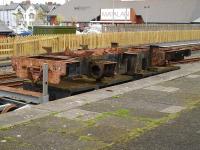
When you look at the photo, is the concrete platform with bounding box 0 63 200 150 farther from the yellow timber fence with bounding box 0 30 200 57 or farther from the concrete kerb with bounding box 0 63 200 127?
the yellow timber fence with bounding box 0 30 200 57

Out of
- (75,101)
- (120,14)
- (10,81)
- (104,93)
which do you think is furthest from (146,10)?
(75,101)

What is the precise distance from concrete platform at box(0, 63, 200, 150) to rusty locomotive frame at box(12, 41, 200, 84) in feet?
2.58

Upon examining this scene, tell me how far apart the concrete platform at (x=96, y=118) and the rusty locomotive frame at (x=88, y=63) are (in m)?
0.79

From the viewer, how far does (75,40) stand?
30984 mm

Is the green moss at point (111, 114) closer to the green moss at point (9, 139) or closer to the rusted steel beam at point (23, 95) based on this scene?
the green moss at point (9, 139)

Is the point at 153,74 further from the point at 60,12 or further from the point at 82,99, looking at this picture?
the point at 60,12

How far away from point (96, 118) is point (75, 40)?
23.2m

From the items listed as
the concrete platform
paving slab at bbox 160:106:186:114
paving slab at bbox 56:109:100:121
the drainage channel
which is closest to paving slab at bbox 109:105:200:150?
the concrete platform

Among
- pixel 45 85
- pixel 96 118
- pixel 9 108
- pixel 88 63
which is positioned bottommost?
pixel 9 108

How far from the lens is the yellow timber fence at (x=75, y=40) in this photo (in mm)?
25594

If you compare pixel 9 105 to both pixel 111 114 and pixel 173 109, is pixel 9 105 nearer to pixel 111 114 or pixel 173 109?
pixel 111 114

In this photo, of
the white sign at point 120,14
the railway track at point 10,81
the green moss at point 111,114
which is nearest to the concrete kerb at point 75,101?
the green moss at point 111,114

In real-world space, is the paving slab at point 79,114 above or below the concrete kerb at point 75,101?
below

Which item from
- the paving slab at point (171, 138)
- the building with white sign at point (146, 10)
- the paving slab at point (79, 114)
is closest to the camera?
the paving slab at point (171, 138)
